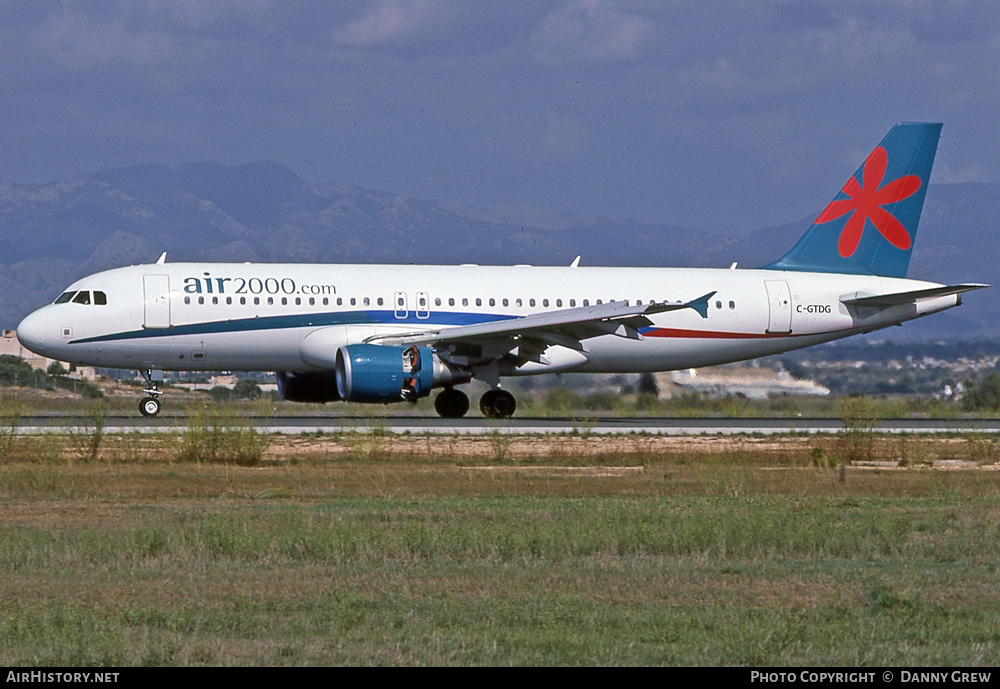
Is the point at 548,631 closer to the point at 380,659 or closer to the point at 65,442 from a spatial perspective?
the point at 380,659

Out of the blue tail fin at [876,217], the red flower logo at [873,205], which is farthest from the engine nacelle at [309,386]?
the red flower logo at [873,205]

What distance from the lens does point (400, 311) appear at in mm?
32156

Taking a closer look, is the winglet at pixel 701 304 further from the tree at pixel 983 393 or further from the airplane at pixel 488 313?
the tree at pixel 983 393

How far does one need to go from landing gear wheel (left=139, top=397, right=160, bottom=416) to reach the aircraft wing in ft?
16.2

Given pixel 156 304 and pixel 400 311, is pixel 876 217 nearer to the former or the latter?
pixel 400 311

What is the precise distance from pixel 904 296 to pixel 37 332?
1996 cm

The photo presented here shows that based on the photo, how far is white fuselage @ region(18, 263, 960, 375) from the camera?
30.9 meters

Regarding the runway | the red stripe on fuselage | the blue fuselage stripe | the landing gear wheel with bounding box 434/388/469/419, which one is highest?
the blue fuselage stripe

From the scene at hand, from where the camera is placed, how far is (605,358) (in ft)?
112

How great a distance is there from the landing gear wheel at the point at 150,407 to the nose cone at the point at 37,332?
2.33m

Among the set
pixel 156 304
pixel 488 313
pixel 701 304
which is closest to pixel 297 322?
pixel 156 304

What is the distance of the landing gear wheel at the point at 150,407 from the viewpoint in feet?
103

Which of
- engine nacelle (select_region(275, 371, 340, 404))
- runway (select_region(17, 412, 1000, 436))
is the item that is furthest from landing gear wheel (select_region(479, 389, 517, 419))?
engine nacelle (select_region(275, 371, 340, 404))

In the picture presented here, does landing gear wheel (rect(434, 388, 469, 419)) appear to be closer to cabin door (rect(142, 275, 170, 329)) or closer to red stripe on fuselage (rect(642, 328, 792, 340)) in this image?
red stripe on fuselage (rect(642, 328, 792, 340))
